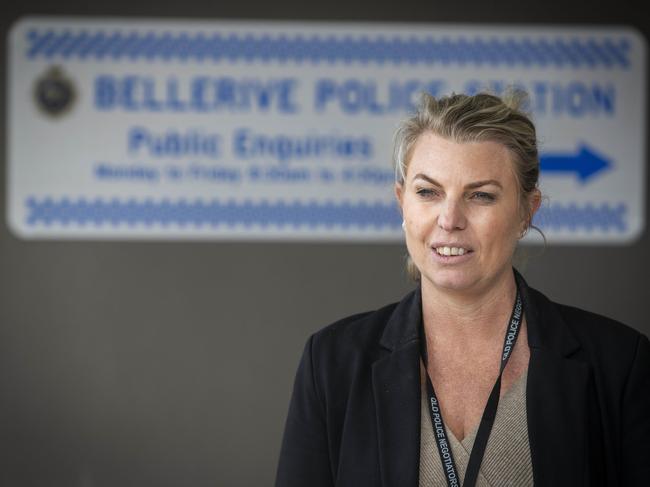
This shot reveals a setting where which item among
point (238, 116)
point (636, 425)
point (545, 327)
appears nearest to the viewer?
point (636, 425)

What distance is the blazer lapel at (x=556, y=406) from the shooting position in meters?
1.61

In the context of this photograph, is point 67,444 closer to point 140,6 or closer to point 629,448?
point 140,6

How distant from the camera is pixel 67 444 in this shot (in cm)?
376

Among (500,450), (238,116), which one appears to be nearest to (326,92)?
(238,116)

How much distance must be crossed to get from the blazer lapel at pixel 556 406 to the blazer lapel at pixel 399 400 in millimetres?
226

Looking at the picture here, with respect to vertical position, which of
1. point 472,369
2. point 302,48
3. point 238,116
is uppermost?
point 302,48

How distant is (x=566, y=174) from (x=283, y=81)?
1.30 meters

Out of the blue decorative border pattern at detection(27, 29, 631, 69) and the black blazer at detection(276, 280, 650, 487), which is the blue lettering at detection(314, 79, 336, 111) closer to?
the blue decorative border pattern at detection(27, 29, 631, 69)

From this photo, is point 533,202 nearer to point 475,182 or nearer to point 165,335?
point 475,182

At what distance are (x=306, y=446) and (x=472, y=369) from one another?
0.38 m

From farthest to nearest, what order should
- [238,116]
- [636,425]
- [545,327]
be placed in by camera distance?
[238,116] → [545,327] → [636,425]

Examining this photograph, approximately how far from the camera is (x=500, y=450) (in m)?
1.64

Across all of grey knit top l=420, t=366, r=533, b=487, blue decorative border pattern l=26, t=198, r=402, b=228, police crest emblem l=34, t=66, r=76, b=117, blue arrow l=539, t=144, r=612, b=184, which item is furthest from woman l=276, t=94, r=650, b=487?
police crest emblem l=34, t=66, r=76, b=117

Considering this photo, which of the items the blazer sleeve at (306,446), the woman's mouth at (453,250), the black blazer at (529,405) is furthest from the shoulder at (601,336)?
the blazer sleeve at (306,446)
